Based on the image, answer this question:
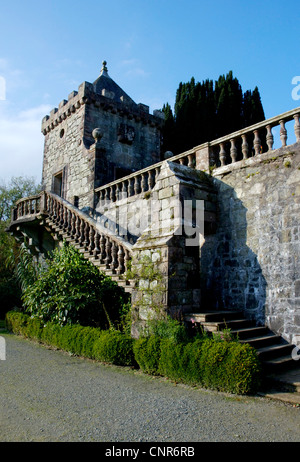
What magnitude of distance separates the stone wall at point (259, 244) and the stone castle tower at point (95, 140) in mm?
5950

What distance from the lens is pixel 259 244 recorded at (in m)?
6.71

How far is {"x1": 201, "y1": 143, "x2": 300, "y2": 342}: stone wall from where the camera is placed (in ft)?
20.2

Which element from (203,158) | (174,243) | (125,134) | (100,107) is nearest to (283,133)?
(203,158)

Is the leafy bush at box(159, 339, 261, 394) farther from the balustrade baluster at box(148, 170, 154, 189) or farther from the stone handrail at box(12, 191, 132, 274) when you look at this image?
the balustrade baluster at box(148, 170, 154, 189)

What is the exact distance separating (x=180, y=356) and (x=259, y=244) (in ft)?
9.26

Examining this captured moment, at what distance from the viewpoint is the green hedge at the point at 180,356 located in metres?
4.46

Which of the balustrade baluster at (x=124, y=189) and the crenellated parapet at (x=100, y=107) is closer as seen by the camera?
the balustrade baluster at (x=124, y=189)

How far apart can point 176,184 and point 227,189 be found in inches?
49.4

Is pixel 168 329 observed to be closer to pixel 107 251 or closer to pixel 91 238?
pixel 107 251

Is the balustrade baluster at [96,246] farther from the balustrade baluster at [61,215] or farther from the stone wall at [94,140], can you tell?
A: the stone wall at [94,140]

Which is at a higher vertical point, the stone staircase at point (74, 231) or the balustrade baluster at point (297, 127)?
the balustrade baluster at point (297, 127)

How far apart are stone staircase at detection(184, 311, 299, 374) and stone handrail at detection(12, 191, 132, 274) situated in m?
2.19

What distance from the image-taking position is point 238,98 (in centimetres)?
2288

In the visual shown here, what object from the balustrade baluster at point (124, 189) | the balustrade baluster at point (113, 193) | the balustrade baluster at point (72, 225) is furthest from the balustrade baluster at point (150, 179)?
the balustrade baluster at point (72, 225)
